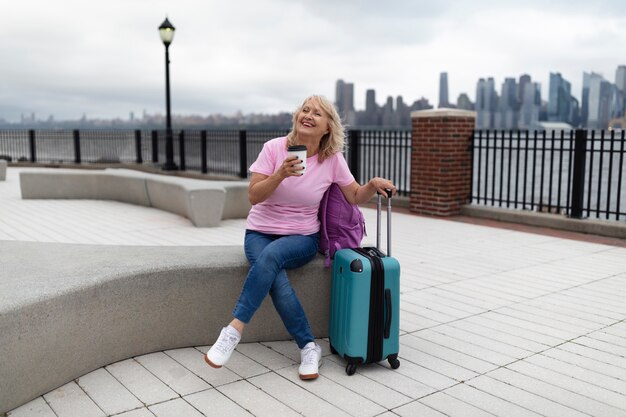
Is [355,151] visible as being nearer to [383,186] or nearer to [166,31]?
[166,31]

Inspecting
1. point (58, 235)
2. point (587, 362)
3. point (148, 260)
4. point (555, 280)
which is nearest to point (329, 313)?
point (148, 260)

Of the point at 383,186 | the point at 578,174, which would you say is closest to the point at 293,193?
the point at 383,186

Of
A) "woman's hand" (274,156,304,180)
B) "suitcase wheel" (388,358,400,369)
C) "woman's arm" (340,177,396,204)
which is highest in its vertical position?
"woman's hand" (274,156,304,180)

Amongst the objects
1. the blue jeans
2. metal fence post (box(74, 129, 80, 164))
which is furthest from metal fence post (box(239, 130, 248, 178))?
the blue jeans

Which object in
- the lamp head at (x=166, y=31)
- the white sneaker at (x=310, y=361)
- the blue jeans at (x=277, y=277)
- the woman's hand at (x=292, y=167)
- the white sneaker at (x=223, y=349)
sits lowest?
the white sneaker at (x=310, y=361)

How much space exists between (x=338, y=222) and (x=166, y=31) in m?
14.5

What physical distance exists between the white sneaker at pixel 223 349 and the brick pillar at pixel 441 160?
7.18 m

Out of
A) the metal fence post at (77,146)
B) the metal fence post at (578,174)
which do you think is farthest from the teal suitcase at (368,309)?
the metal fence post at (77,146)

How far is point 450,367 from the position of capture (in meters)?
3.75

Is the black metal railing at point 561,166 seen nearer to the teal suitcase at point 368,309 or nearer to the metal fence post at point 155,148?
the teal suitcase at point 368,309

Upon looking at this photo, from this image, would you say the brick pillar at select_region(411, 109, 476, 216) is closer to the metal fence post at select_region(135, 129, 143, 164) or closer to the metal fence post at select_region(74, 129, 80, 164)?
the metal fence post at select_region(135, 129, 143, 164)

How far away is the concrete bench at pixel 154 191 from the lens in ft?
29.2

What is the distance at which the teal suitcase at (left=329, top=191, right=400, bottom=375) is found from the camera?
356cm

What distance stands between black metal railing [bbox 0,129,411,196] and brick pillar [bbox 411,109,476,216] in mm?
1291
